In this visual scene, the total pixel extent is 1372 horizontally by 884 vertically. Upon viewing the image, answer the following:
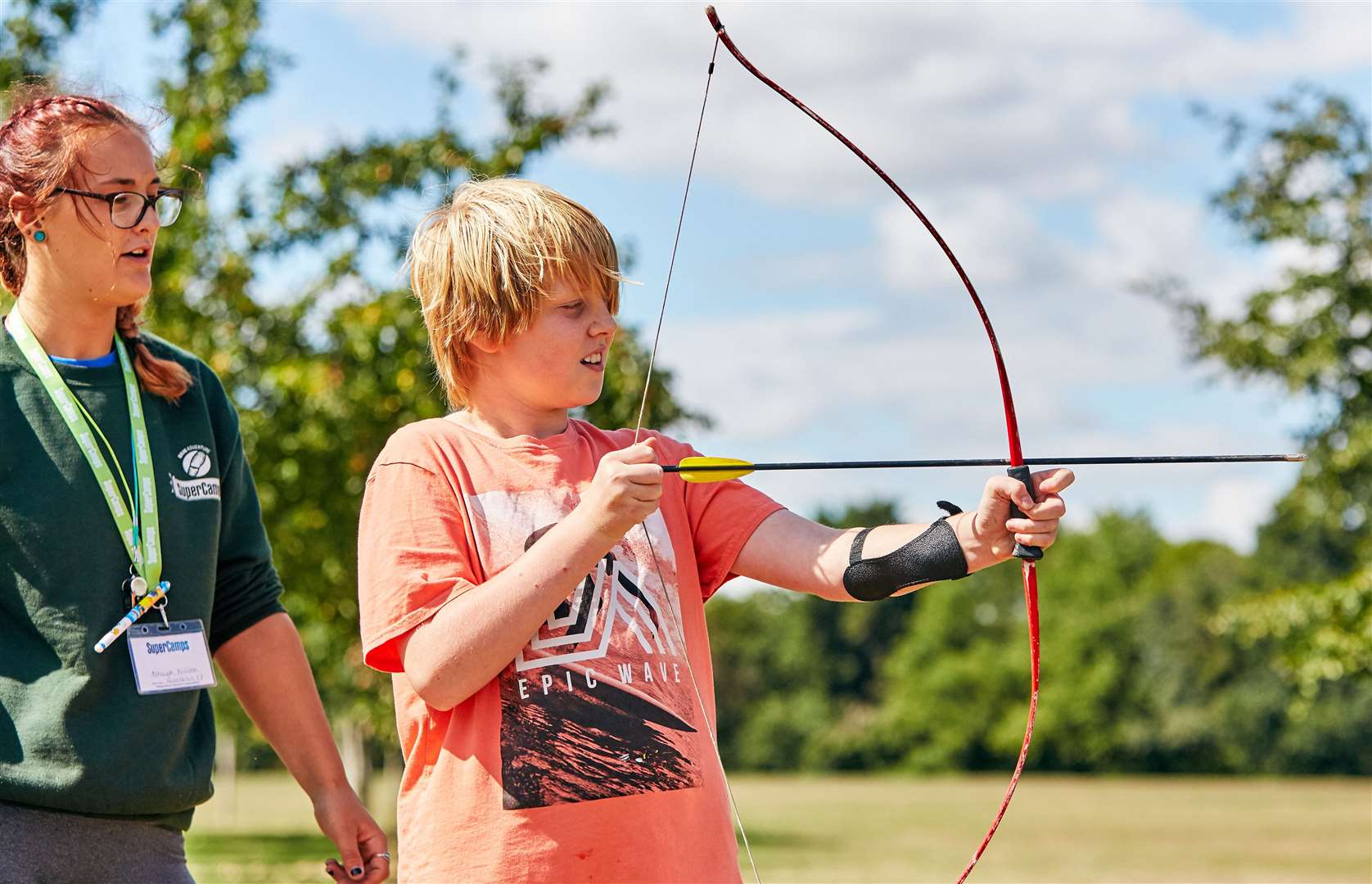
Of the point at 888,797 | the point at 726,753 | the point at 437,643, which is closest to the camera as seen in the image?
the point at 437,643

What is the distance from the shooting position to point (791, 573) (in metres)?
2.46

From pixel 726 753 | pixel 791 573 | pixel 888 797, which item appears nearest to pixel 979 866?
pixel 791 573

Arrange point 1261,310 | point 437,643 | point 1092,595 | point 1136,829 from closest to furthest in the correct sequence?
point 437,643 → point 1261,310 → point 1136,829 → point 1092,595

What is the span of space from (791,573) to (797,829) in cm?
2849

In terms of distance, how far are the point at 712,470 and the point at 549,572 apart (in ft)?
0.90

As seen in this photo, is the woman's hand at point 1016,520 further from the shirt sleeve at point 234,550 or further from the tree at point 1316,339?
the tree at point 1316,339

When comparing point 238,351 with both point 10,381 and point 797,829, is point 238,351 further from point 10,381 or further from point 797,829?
point 797,829

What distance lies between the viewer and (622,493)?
6.67ft

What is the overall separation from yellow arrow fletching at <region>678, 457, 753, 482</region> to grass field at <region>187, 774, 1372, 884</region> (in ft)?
42.7

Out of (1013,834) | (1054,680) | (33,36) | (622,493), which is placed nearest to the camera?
(622,493)

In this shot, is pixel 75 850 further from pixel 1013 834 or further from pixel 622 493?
pixel 1013 834

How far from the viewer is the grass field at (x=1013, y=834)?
61.6 feet

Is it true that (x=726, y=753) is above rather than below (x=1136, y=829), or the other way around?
below

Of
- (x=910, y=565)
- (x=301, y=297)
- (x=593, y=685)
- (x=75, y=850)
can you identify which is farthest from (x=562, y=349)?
(x=301, y=297)
